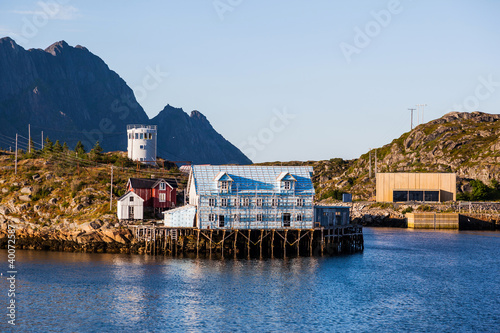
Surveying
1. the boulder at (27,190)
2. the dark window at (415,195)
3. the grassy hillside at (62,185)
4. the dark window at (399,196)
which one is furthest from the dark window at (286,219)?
the dark window at (415,195)

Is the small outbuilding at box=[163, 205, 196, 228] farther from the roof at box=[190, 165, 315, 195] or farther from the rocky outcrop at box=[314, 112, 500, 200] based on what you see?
the rocky outcrop at box=[314, 112, 500, 200]

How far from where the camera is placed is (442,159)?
582 ft

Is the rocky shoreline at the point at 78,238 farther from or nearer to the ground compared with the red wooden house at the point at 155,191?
nearer to the ground

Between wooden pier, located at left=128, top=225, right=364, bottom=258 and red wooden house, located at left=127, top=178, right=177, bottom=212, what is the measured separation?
8030mm

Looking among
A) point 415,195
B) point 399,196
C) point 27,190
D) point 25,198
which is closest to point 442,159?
point 415,195

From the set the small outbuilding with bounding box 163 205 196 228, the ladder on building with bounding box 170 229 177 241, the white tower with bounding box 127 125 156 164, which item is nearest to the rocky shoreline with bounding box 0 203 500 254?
the ladder on building with bounding box 170 229 177 241

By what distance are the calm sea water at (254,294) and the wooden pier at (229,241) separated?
3.72 meters

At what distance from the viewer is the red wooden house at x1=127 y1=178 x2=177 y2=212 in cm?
8809

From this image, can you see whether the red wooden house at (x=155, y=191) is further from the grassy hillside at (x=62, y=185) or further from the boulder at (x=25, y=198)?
the boulder at (x=25, y=198)

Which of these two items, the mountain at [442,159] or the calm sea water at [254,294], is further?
the mountain at [442,159]

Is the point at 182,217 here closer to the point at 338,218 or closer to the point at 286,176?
the point at 286,176

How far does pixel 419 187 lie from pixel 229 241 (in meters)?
82.0

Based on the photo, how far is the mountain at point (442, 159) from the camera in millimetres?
162250

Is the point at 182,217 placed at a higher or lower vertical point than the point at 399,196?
lower
